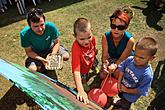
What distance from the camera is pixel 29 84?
2.99 meters

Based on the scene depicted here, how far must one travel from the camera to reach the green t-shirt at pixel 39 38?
169 inches

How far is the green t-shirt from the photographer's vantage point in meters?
4.29

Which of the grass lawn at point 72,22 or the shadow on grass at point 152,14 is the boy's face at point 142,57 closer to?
the grass lawn at point 72,22

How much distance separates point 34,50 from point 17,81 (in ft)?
5.13

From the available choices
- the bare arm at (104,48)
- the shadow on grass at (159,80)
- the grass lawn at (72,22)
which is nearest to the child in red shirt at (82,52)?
the bare arm at (104,48)

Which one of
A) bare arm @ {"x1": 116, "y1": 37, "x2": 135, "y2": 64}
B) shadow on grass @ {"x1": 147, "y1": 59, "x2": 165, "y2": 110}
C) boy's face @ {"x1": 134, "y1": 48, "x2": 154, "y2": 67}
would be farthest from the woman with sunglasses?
shadow on grass @ {"x1": 147, "y1": 59, "x2": 165, "y2": 110}

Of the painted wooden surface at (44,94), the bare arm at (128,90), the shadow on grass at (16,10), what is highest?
the painted wooden surface at (44,94)

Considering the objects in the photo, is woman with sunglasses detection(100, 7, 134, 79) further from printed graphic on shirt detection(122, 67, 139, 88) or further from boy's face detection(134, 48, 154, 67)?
boy's face detection(134, 48, 154, 67)

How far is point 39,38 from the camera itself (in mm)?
4375

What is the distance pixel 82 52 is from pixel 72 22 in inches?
112

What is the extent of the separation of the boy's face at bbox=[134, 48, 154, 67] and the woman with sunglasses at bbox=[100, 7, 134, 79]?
0.60 metres

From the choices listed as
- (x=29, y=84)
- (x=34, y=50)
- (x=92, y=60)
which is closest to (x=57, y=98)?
(x=29, y=84)

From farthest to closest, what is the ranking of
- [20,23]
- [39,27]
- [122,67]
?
[20,23] → [39,27] → [122,67]

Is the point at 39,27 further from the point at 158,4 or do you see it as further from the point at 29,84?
the point at 158,4
